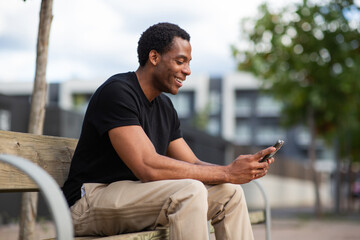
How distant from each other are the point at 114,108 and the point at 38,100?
4.49ft

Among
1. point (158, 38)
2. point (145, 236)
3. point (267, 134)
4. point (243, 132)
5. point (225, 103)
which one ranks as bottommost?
point (267, 134)

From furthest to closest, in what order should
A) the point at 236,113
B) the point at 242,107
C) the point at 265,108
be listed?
the point at 265,108
the point at 236,113
the point at 242,107

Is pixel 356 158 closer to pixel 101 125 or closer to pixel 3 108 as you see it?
pixel 3 108

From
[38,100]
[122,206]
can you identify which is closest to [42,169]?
[122,206]

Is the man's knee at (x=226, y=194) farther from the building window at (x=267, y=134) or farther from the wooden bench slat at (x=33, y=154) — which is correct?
the building window at (x=267, y=134)

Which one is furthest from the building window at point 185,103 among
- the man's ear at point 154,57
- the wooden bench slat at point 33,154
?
the man's ear at point 154,57

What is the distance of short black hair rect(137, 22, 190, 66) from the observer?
10.0 feet

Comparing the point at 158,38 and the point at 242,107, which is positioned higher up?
the point at 158,38

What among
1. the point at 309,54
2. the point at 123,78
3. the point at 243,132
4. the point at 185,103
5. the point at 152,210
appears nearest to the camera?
the point at 152,210

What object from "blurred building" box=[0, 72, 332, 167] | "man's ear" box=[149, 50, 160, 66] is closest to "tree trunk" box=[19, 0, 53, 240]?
"man's ear" box=[149, 50, 160, 66]

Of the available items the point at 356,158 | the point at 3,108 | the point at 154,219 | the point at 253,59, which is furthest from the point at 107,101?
the point at 356,158

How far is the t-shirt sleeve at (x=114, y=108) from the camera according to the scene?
271cm

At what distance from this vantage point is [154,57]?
3.06 meters

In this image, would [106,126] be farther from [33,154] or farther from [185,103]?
[185,103]
